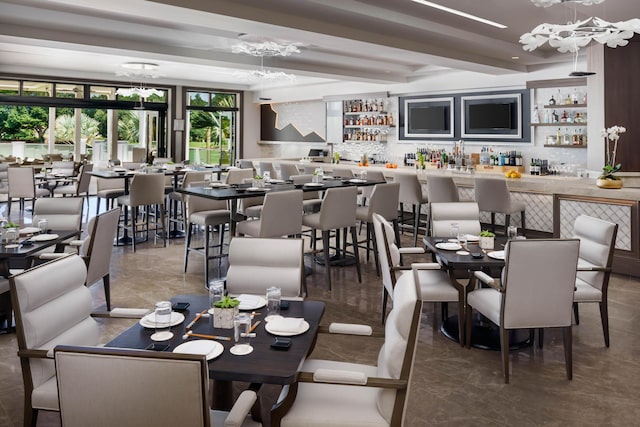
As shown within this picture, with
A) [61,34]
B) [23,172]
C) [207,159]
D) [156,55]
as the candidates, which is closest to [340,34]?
[156,55]

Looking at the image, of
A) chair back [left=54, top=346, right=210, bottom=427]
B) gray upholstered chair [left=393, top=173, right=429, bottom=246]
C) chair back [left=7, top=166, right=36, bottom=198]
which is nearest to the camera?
chair back [left=54, top=346, right=210, bottom=427]

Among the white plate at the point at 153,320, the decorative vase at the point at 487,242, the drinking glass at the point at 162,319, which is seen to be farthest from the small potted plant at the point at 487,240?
the drinking glass at the point at 162,319

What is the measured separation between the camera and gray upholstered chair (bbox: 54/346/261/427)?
1.57m

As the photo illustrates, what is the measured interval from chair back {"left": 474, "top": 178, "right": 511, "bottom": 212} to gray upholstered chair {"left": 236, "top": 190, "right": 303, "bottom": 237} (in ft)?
9.54

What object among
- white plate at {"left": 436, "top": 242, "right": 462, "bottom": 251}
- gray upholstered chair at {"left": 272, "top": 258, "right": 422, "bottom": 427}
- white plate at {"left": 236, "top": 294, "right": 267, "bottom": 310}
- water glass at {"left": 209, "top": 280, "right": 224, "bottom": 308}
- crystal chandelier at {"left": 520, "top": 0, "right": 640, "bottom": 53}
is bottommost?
gray upholstered chair at {"left": 272, "top": 258, "right": 422, "bottom": 427}

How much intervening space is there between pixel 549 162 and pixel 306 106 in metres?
7.00

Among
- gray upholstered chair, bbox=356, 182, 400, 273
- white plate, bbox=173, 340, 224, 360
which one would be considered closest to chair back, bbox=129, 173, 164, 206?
gray upholstered chair, bbox=356, 182, 400, 273

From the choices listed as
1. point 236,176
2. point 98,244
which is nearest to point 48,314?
point 98,244

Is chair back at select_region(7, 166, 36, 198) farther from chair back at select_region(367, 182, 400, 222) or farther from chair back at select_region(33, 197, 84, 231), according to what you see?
chair back at select_region(367, 182, 400, 222)

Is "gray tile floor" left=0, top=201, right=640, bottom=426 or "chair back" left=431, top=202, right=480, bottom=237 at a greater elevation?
"chair back" left=431, top=202, right=480, bottom=237

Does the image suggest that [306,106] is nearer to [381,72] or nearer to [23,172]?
[381,72]

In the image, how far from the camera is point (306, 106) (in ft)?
46.5

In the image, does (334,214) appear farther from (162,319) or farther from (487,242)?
(162,319)

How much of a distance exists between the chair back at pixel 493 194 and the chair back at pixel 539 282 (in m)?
→ 3.61
